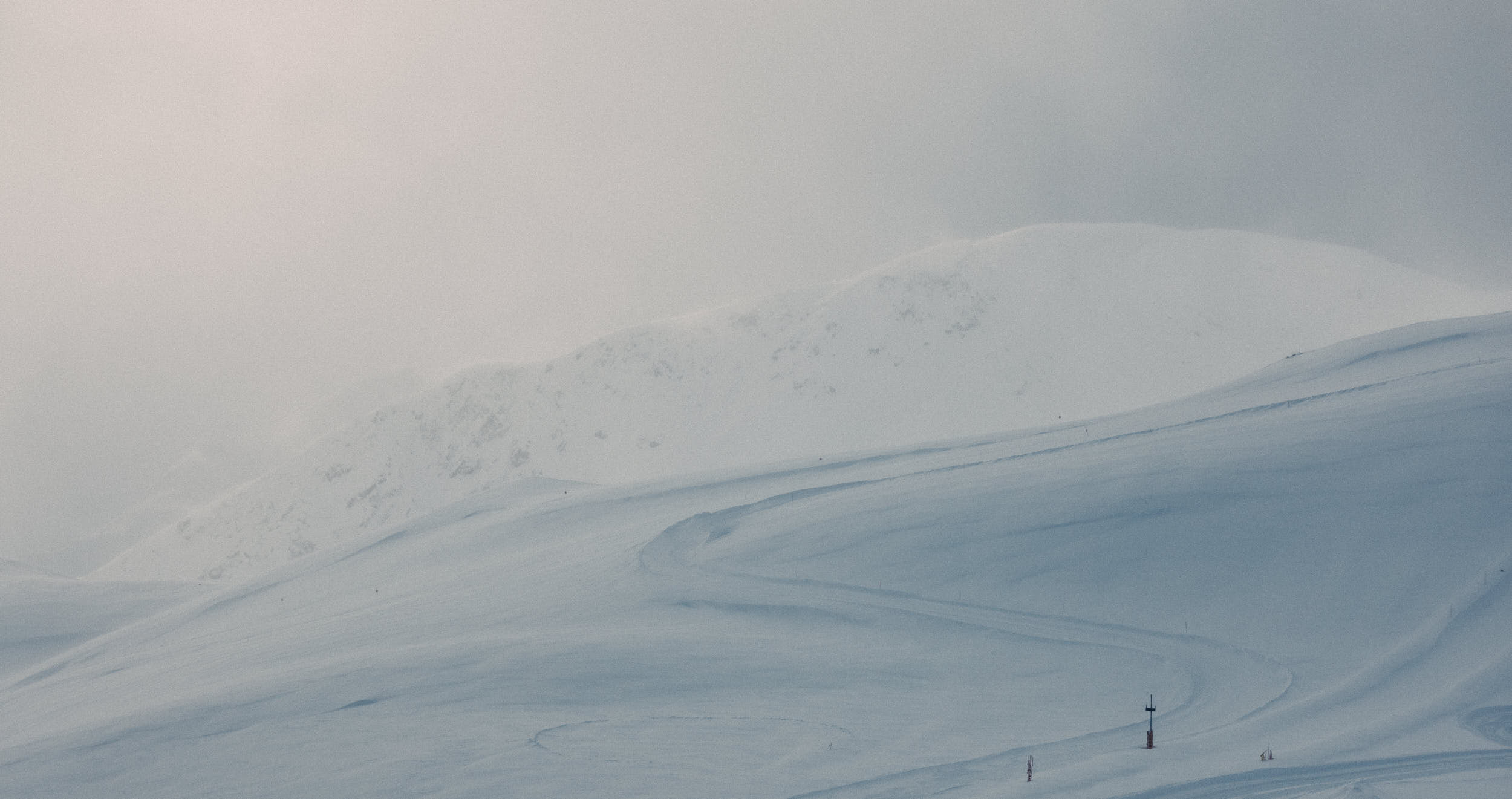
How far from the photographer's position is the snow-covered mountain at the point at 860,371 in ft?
348

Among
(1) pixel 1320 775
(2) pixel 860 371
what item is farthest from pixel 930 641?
(2) pixel 860 371

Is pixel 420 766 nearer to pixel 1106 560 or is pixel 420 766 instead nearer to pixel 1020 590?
pixel 1020 590

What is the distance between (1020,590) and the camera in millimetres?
26000

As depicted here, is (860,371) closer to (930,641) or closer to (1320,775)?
(930,641)

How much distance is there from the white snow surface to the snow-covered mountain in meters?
68.7

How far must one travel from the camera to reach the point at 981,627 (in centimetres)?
2448

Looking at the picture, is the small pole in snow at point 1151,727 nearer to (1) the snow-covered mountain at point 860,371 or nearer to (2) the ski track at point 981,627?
(2) the ski track at point 981,627

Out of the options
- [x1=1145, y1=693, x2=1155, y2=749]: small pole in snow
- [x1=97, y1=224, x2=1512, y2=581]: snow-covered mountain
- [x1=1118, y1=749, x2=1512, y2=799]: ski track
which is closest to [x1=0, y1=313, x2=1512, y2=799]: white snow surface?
[x1=1118, y1=749, x2=1512, y2=799]: ski track

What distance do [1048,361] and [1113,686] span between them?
9345 cm

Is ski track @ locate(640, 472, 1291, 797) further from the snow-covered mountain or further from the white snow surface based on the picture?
the snow-covered mountain

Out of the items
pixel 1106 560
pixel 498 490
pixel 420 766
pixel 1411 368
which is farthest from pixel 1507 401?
pixel 498 490

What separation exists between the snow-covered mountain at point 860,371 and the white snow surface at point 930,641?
6870 centimetres

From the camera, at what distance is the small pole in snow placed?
16656mm

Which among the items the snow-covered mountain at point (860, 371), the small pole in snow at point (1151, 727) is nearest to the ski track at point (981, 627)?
the small pole in snow at point (1151, 727)
